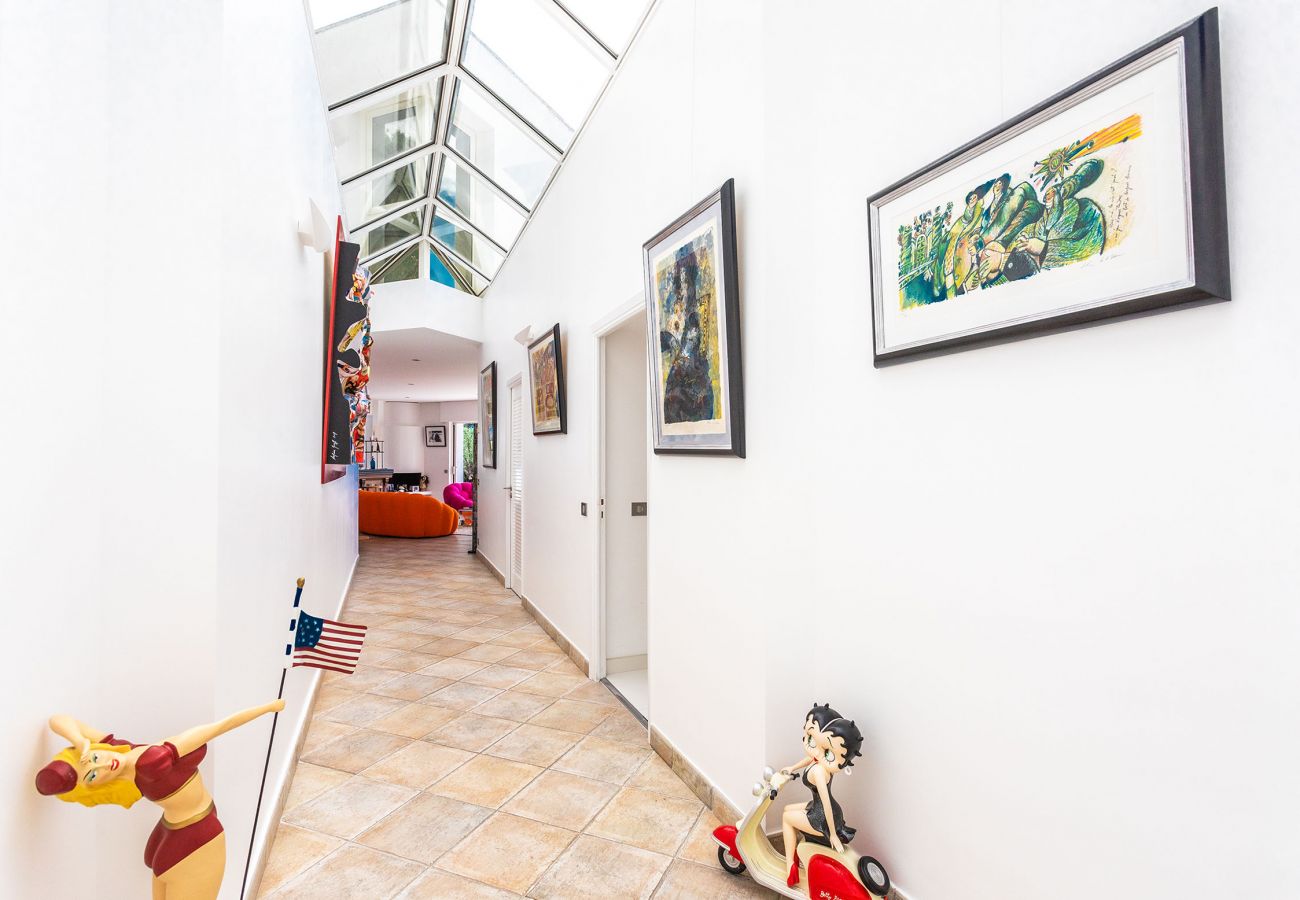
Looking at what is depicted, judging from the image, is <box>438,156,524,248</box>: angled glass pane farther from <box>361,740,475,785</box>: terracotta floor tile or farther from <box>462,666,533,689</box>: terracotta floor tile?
<box>361,740,475,785</box>: terracotta floor tile

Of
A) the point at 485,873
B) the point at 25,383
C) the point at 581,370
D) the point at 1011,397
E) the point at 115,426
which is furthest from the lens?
the point at 581,370

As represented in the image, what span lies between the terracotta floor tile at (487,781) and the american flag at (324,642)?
102 cm

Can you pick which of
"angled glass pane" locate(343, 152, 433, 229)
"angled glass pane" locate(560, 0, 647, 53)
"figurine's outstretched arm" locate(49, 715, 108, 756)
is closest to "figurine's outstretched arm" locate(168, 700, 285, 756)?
"figurine's outstretched arm" locate(49, 715, 108, 756)

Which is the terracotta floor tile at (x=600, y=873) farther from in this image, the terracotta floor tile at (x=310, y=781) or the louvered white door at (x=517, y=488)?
the louvered white door at (x=517, y=488)

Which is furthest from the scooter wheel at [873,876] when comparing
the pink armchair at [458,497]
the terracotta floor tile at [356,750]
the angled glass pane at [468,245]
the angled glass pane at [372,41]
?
the pink armchair at [458,497]

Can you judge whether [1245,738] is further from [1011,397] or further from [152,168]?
[152,168]

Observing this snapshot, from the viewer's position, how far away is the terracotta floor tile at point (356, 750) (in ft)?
8.54

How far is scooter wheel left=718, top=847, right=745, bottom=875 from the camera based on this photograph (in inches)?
74.5

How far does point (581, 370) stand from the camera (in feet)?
12.4

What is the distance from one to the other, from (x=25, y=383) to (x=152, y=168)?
0.52 meters

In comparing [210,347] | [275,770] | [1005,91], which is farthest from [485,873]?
[1005,91]

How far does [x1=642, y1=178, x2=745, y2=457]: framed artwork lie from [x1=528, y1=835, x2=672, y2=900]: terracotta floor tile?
50.2 inches

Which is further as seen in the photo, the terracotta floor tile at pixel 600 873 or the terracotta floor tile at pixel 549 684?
the terracotta floor tile at pixel 549 684

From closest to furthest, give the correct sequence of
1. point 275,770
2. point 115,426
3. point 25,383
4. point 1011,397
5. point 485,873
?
point 25,383, point 115,426, point 1011,397, point 485,873, point 275,770
